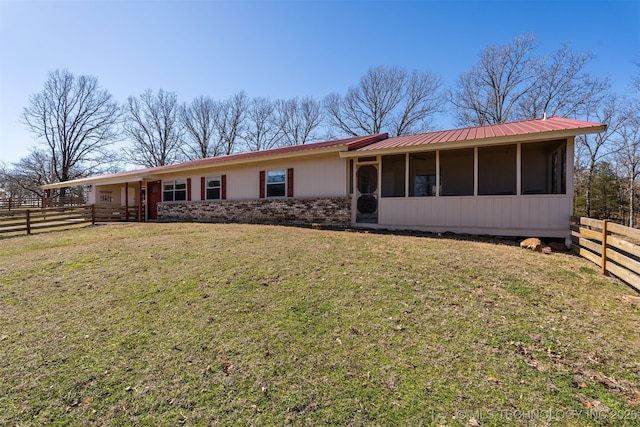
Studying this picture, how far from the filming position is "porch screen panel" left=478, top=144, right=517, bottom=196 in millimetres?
10523

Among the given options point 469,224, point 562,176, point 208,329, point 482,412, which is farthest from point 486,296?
point 562,176

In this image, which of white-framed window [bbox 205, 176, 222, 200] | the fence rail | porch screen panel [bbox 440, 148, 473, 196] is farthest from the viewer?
the fence rail

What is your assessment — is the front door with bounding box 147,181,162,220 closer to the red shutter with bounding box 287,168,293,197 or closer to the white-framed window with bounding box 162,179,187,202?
the white-framed window with bounding box 162,179,187,202

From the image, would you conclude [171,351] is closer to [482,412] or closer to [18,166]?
[482,412]

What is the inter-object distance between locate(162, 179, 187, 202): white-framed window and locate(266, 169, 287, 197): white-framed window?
6097mm

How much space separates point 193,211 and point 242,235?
8.10 m

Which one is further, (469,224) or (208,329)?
(469,224)

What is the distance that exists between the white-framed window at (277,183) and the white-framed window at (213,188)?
10.5 ft

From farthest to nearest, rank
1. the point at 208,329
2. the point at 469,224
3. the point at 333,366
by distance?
1. the point at 469,224
2. the point at 208,329
3. the point at 333,366

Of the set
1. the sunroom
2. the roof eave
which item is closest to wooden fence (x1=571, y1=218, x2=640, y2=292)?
the sunroom

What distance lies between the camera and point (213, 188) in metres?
15.0

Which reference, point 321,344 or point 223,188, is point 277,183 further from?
point 321,344

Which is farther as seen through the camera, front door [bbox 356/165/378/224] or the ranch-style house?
front door [bbox 356/165/378/224]

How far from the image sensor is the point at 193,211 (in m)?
15.6
